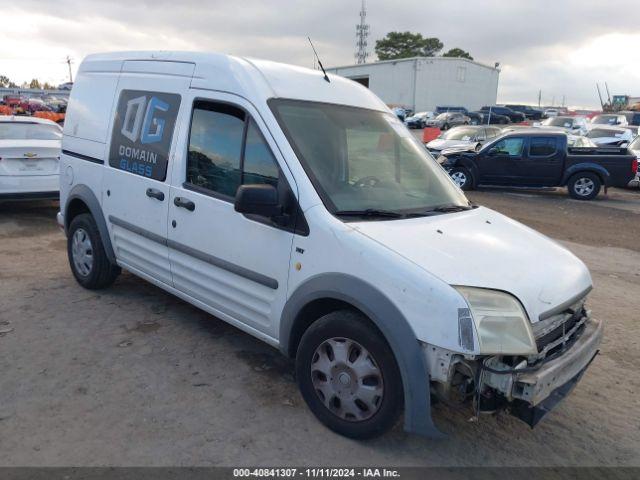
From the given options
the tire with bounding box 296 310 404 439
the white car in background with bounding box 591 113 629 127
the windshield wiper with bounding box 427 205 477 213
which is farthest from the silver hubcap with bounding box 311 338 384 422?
the white car in background with bounding box 591 113 629 127

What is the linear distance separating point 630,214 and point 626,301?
7.27 m

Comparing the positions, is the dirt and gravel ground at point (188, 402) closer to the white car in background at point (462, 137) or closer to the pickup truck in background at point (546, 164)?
the pickup truck in background at point (546, 164)

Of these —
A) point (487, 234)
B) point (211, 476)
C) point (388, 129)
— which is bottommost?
point (211, 476)

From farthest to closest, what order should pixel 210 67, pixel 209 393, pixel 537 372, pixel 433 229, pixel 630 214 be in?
pixel 630 214 → pixel 210 67 → pixel 209 393 → pixel 433 229 → pixel 537 372

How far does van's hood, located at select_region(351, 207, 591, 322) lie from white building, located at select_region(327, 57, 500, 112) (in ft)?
180

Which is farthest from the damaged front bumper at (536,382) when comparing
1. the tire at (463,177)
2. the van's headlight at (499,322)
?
the tire at (463,177)

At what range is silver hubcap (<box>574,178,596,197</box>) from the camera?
1372 cm

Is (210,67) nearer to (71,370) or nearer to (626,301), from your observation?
(71,370)

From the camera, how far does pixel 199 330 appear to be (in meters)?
4.57

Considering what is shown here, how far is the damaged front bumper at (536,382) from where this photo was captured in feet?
8.79

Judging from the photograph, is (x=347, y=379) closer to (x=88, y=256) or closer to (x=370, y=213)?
(x=370, y=213)

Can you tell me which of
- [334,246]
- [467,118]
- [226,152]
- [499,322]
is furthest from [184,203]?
[467,118]

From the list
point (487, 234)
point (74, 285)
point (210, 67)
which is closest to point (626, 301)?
point (487, 234)

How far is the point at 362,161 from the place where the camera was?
12.3 ft
